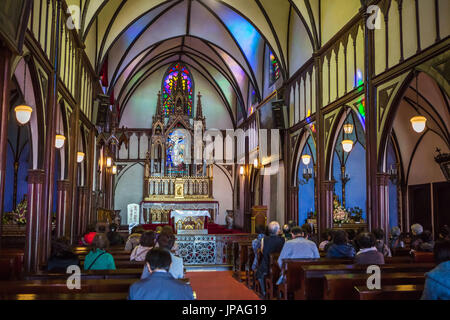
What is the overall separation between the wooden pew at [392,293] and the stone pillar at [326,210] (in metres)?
9.80

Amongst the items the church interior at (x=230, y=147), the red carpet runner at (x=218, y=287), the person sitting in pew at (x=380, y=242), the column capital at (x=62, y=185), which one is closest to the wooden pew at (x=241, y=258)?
the church interior at (x=230, y=147)

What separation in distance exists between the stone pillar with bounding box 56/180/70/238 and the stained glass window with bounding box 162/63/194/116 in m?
16.6

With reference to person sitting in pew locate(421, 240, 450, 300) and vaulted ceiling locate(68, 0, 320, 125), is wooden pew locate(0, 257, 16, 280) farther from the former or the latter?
vaulted ceiling locate(68, 0, 320, 125)

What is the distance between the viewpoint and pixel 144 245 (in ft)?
22.3

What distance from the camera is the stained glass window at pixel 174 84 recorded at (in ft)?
98.2

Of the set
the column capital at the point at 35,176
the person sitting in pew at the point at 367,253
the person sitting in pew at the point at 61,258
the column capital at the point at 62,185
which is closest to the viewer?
the person sitting in pew at the point at 61,258

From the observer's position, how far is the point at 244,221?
86.9 ft

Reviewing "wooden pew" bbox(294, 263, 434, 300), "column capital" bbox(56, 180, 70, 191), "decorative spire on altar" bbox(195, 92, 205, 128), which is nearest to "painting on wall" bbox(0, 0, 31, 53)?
"wooden pew" bbox(294, 263, 434, 300)

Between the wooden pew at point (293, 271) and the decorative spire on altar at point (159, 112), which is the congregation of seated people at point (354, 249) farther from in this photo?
the decorative spire on altar at point (159, 112)

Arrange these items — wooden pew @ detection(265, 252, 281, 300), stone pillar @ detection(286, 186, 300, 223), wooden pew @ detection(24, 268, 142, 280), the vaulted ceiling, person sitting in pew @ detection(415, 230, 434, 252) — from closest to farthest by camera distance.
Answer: wooden pew @ detection(24, 268, 142, 280), person sitting in pew @ detection(415, 230, 434, 252), wooden pew @ detection(265, 252, 281, 300), the vaulted ceiling, stone pillar @ detection(286, 186, 300, 223)

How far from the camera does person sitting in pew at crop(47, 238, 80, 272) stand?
607 centimetres
